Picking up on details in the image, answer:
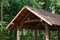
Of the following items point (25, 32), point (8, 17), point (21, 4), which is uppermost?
point (21, 4)

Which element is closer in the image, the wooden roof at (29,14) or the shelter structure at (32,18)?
the wooden roof at (29,14)

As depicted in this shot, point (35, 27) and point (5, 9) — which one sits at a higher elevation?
point (5, 9)

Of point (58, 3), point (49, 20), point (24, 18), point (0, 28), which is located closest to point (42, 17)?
point (49, 20)

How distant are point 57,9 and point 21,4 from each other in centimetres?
817

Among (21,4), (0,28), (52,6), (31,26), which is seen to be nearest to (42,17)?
(31,26)

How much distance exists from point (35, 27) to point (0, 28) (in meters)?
5.57

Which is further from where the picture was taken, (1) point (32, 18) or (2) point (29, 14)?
(1) point (32, 18)

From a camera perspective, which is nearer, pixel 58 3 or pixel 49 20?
pixel 49 20

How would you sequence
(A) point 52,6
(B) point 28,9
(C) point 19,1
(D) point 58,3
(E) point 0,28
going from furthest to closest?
1. (A) point 52,6
2. (D) point 58,3
3. (C) point 19,1
4. (E) point 0,28
5. (B) point 28,9

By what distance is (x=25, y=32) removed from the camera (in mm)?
27609

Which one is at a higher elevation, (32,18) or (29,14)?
(29,14)

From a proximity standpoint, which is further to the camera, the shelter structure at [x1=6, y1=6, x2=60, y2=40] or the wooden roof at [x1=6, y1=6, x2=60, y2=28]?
the shelter structure at [x1=6, y1=6, x2=60, y2=40]

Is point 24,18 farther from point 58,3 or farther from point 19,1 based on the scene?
point 58,3

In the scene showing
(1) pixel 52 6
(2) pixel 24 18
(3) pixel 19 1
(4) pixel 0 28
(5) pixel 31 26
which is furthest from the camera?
(1) pixel 52 6
